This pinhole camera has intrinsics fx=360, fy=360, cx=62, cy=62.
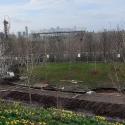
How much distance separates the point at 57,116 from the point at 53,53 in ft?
111

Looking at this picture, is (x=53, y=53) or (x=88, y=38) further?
(x=88, y=38)

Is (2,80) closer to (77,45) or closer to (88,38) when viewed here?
(77,45)

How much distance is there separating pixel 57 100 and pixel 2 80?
1146 cm

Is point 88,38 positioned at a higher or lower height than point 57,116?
higher

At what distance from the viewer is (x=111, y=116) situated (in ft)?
63.8

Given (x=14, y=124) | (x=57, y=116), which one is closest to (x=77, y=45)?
(x=57, y=116)

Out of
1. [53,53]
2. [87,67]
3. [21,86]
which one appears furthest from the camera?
[53,53]

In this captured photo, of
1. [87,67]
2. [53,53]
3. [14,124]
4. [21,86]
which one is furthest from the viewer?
[53,53]

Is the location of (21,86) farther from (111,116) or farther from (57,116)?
(57,116)

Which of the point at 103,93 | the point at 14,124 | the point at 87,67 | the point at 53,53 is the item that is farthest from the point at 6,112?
the point at 53,53

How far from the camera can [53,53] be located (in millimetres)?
48875

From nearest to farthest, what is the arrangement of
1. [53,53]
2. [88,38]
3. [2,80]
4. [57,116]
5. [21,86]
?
[57,116], [21,86], [2,80], [53,53], [88,38]

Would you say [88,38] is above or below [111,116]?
above

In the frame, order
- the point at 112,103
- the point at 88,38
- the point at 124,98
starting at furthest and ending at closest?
the point at 88,38, the point at 124,98, the point at 112,103
